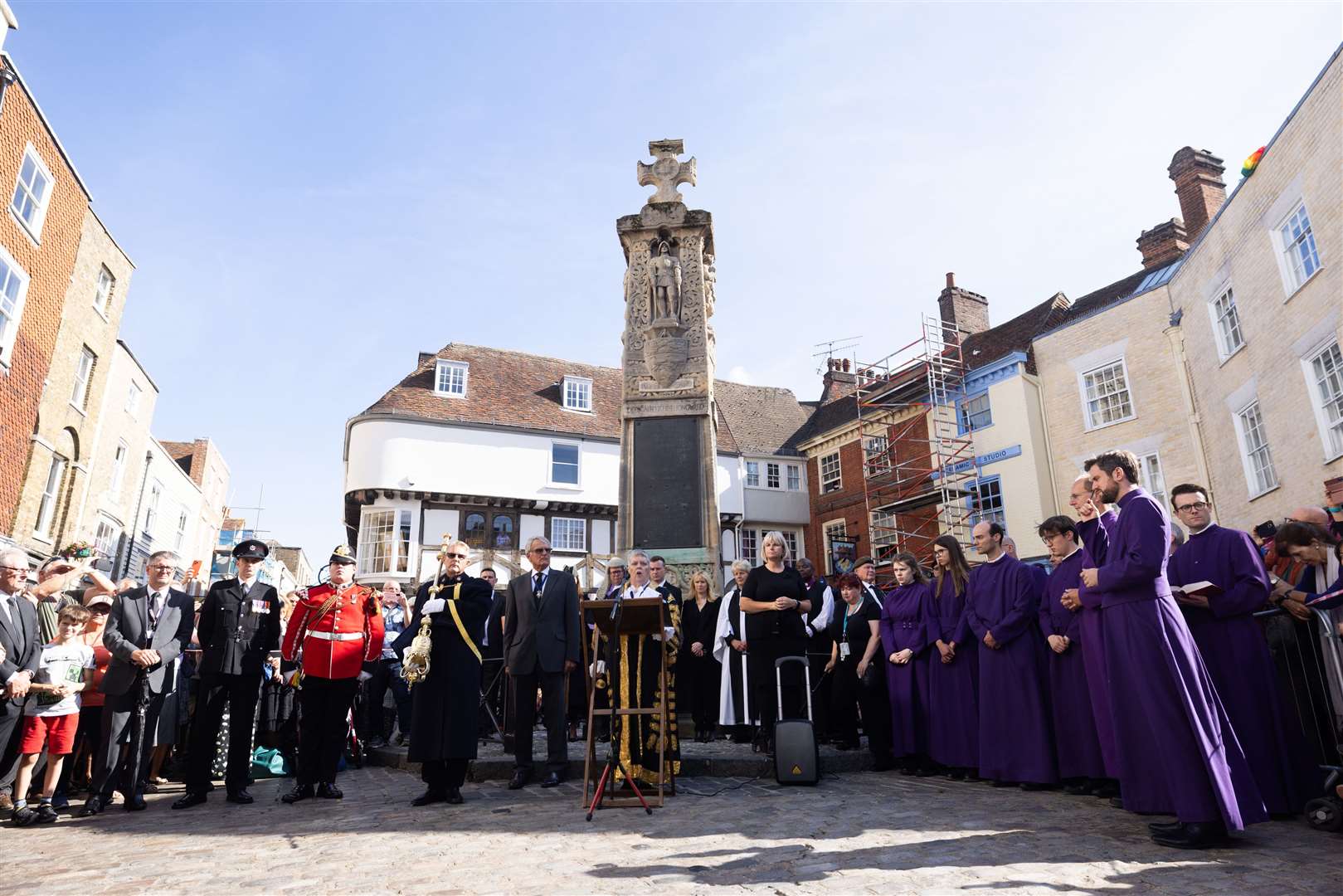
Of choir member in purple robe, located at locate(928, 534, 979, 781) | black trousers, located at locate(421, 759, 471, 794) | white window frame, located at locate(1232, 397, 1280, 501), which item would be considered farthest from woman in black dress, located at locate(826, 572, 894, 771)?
white window frame, located at locate(1232, 397, 1280, 501)

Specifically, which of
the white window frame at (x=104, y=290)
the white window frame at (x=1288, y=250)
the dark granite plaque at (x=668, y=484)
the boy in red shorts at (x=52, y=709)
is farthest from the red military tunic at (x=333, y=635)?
the white window frame at (x=104, y=290)

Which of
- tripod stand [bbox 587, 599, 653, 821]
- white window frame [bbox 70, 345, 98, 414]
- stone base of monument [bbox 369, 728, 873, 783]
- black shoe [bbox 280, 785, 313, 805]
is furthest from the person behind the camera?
white window frame [bbox 70, 345, 98, 414]

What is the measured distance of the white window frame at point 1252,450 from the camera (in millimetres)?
14992

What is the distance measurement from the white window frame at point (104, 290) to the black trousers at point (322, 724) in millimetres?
20106

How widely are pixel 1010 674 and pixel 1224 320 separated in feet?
46.2

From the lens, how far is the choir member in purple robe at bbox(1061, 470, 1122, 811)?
4883 mm

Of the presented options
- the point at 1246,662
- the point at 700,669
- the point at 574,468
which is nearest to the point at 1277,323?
Result: the point at 1246,662

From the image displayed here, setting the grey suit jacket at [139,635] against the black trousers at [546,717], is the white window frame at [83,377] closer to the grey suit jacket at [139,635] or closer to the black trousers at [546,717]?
the grey suit jacket at [139,635]

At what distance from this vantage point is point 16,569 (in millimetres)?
5871

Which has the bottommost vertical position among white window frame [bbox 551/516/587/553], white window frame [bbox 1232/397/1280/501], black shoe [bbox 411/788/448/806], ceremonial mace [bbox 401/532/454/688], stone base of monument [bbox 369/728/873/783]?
black shoe [bbox 411/788/448/806]

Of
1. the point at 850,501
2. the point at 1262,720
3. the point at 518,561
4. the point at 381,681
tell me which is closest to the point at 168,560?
the point at 381,681

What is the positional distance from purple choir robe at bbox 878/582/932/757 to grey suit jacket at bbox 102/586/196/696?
6.15 metres

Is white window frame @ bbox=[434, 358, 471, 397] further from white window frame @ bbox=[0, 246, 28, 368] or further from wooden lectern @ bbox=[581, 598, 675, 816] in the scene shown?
wooden lectern @ bbox=[581, 598, 675, 816]

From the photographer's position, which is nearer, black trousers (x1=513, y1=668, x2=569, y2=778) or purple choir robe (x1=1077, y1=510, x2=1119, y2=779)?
purple choir robe (x1=1077, y1=510, x2=1119, y2=779)
